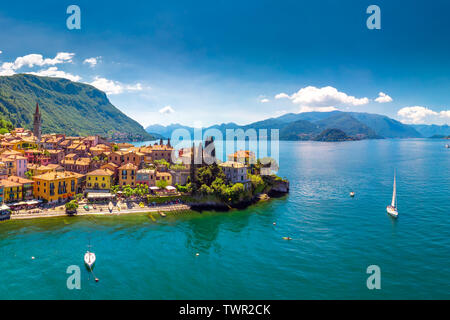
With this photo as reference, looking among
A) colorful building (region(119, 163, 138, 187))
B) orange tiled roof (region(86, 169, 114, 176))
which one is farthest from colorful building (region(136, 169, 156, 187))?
orange tiled roof (region(86, 169, 114, 176))

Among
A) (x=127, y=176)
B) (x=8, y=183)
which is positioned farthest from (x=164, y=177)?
(x=8, y=183)

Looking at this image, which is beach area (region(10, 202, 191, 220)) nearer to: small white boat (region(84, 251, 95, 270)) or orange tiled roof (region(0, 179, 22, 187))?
orange tiled roof (region(0, 179, 22, 187))

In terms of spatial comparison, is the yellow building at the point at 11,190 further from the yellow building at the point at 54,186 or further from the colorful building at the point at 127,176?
the colorful building at the point at 127,176

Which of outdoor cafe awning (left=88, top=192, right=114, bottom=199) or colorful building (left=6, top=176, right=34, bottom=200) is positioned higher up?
colorful building (left=6, top=176, right=34, bottom=200)

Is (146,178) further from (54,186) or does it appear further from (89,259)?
(89,259)

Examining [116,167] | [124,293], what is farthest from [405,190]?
[116,167]

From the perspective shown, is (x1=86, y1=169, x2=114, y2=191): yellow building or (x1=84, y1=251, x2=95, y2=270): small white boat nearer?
(x1=84, y1=251, x2=95, y2=270): small white boat
